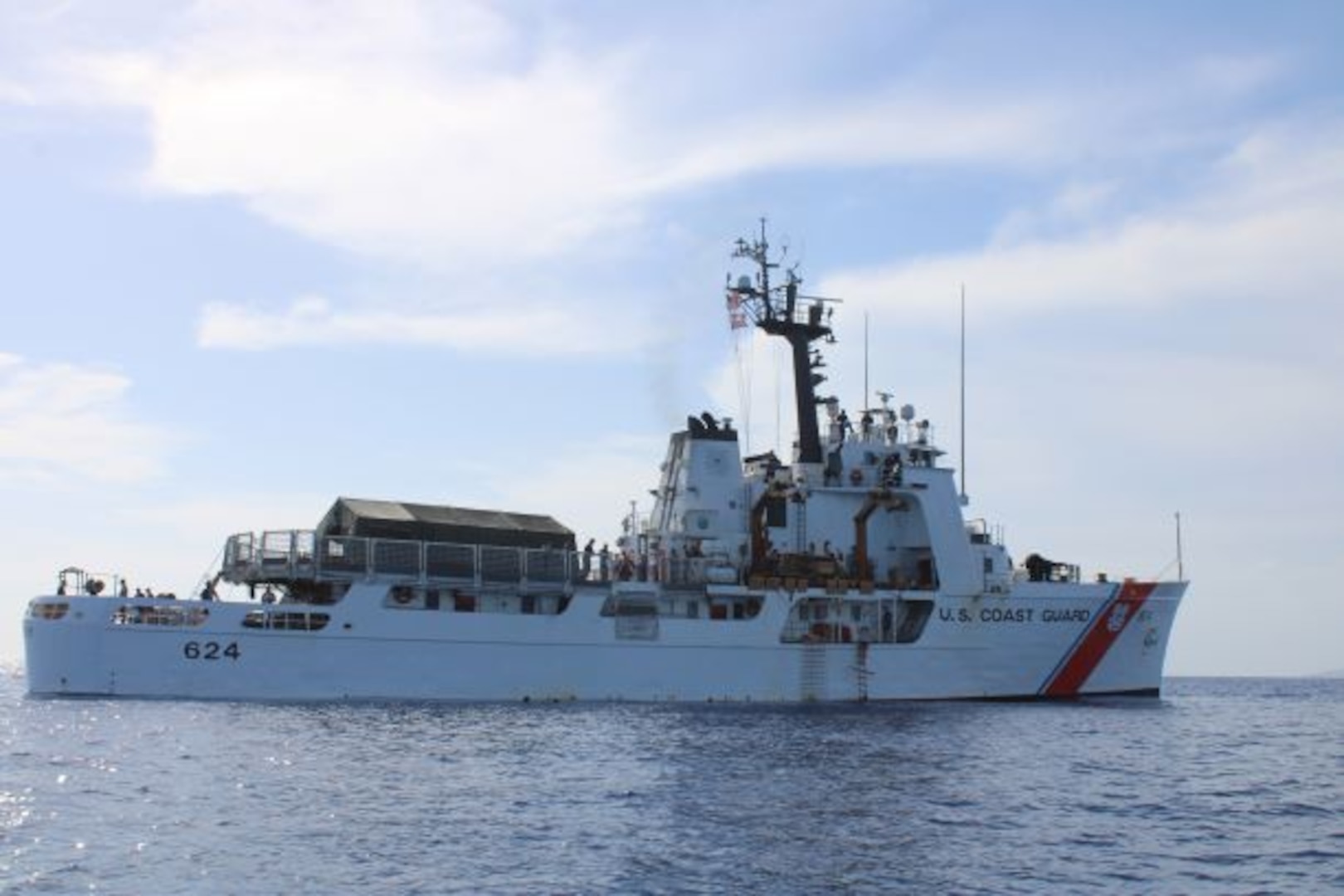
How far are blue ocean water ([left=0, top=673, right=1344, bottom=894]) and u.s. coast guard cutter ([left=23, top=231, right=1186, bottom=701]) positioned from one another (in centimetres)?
176

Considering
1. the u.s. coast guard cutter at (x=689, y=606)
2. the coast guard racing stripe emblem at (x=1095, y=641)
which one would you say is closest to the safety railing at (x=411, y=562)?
the u.s. coast guard cutter at (x=689, y=606)

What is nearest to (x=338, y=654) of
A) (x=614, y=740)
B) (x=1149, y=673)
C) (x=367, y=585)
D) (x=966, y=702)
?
(x=367, y=585)

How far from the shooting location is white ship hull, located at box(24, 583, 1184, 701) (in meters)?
36.4

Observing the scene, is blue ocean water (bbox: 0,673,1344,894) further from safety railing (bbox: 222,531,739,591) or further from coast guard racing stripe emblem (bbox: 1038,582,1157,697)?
coast guard racing stripe emblem (bbox: 1038,582,1157,697)

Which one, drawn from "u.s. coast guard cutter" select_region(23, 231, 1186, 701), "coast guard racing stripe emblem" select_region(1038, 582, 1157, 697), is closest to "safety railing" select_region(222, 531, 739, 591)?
"u.s. coast guard cutter" select_region(23, 231, 1186, 701)

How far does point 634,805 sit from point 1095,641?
90.0 ft

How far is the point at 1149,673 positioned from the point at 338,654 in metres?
26.9

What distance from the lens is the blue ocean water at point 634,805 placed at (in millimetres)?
17578

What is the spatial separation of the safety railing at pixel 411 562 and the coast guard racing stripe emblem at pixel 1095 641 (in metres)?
14.8

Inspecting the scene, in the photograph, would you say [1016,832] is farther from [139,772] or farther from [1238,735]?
[1238,735]

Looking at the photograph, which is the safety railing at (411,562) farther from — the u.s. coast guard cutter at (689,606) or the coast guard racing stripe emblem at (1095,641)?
the coast guard racing stripe emblem at (1095,641)

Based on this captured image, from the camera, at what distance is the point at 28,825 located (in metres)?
19.8

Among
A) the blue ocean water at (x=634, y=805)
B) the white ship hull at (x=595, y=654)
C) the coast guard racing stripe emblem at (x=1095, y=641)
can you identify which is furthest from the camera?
the coast guard racing stripe emblem at (x=1095, y=641)

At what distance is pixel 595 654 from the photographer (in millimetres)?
39625
